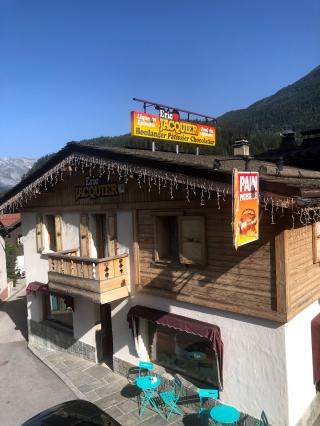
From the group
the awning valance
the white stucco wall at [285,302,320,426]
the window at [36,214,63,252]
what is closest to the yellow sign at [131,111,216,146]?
the window at [36,214,63,252]

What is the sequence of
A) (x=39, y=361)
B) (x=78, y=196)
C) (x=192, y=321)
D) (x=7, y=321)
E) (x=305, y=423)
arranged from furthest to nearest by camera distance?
(x=7, y=321) → (x=39, y=361) → (x=78, y=196) → (x=192, y=321) → (x=305, y=423)

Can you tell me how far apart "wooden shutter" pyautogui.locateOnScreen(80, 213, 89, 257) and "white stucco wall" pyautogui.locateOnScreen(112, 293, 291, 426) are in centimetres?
501

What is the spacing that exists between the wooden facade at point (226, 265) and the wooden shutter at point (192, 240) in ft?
0.39

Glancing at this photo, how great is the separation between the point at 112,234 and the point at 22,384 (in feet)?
20.4

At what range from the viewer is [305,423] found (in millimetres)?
8680

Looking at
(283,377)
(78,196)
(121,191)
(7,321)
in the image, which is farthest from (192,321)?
(7,321)

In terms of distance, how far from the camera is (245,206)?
642 cm

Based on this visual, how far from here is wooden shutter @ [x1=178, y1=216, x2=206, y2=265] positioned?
9.36m

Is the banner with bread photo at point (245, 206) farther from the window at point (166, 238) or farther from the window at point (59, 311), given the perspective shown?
the window at point (59, 311)

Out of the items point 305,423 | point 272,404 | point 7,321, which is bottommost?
point 7,321

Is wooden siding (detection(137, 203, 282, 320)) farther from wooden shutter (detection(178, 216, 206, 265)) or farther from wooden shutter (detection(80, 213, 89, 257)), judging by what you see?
wooden shutter (detection(80, 213, 89, 257))

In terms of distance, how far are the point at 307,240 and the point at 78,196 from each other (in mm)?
8112

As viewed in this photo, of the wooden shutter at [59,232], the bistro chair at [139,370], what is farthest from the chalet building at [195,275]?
the wooden shutter at [59,232]

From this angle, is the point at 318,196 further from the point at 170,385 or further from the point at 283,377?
the point at 170,385
